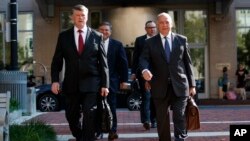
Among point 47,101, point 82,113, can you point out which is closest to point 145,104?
point 82,113

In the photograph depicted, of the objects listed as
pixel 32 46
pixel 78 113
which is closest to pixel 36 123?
pixel 78 113

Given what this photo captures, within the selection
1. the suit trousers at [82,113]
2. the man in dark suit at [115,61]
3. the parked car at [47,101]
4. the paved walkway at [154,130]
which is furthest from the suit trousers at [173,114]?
the parked car at [47,101]

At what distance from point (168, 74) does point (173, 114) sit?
552 millimetres

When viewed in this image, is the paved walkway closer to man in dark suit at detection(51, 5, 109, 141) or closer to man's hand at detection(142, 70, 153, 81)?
man in dark suit at detection(51, 5, 109, 141)

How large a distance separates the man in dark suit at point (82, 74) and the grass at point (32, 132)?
2.77 ft

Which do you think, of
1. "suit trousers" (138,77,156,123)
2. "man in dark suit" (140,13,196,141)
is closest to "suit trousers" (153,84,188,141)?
"man in dark suit" (140,13,196,141)

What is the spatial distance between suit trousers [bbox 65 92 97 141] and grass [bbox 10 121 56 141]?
78 centimetres

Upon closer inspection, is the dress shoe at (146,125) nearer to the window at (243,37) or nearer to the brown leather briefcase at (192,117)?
the brown leather briefcase at (192,117)

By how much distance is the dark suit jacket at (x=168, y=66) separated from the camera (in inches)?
325

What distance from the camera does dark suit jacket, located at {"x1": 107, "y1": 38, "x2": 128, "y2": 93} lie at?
10156 millimetres

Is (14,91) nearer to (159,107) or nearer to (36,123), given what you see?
(36,123)

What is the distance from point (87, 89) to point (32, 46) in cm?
2045

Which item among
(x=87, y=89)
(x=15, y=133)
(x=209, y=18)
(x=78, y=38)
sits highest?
(x=209, y=18)

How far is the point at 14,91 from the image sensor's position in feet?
47.8
